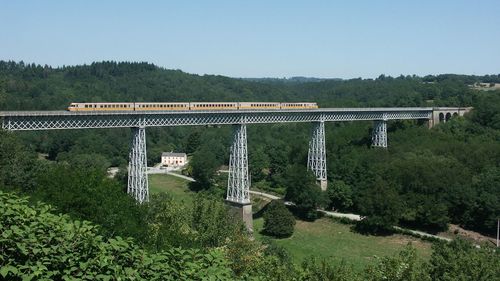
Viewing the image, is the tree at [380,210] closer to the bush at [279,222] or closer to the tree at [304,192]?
the tree at [304,192]

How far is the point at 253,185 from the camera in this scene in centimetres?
7706

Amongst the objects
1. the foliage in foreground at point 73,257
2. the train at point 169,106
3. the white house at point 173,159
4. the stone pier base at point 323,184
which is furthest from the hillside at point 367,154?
the foliage in foreground at point 73,257

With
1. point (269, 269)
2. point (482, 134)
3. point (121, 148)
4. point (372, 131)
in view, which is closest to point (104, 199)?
point (269, 269)

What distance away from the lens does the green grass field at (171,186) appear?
237 ft

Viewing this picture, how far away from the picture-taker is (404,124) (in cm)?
8100

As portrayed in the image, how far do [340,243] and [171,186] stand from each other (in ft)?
117

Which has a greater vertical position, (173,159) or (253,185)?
(173,159)

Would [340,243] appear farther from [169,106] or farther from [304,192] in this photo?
[169,106]

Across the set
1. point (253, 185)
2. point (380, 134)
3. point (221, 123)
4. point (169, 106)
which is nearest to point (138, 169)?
point (169, 106)

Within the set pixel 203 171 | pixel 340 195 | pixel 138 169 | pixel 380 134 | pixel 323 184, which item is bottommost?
pixel 340 195

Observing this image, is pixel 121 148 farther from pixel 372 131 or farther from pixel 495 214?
pixel 495 214

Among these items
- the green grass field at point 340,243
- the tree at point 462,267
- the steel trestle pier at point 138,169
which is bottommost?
the green grass field at point 340,243

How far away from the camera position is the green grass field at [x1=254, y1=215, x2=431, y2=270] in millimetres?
44969

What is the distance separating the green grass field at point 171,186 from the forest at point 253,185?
92.5 inches
